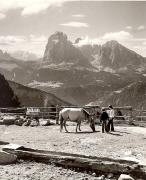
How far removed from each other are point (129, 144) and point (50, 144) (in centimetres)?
348

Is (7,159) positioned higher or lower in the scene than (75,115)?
lower

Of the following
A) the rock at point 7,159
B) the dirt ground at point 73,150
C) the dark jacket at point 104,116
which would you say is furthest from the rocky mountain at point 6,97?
the rock at point 7,159

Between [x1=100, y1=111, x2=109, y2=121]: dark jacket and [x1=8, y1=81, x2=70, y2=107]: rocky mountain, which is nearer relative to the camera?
[x1=100, y1=111, x2=109, y2=121]: dark jacket

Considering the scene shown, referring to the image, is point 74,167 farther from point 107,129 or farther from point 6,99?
point 6,99

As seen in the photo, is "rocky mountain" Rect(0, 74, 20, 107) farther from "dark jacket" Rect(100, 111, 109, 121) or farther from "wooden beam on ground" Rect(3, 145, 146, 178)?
"wooden beam on ground" Rect(3, 145, 146, 178)

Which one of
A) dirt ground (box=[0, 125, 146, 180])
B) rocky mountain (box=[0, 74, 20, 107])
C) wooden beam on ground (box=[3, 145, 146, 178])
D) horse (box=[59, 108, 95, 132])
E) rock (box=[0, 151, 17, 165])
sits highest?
rocky mountain (box=[0, 74, 20, 107])

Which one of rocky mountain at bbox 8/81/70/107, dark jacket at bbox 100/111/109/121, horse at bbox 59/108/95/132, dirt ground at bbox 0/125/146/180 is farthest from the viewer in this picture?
rocky mountain at bbox 8/81/70/107

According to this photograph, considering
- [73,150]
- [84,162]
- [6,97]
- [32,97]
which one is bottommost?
[73,150]

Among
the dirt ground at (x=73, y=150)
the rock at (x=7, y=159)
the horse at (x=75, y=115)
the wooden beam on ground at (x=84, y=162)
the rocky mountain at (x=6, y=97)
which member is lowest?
the dirt ground at (x=73, y=150)

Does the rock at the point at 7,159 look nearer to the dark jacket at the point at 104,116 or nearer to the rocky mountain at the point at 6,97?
the dark jacket at the point at 104,116

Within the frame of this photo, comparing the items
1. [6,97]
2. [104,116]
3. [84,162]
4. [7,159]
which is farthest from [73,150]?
[6,97]

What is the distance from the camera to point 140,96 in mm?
163000

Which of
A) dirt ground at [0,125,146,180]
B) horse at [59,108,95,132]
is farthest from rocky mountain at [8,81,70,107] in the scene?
dirt ground at [0,125,146,180]

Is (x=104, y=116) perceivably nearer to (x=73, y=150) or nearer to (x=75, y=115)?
(x=75, y=115)
